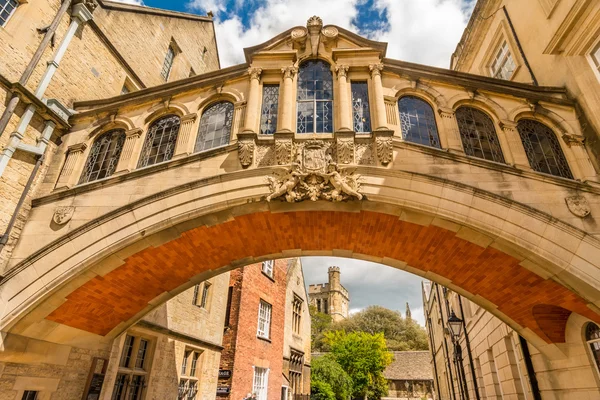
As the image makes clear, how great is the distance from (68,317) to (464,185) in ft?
27.4

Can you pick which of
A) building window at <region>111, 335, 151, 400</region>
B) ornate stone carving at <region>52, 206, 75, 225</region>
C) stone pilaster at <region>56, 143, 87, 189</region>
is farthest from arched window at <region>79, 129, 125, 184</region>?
building window at <region>111, 335, 151, 400</region>

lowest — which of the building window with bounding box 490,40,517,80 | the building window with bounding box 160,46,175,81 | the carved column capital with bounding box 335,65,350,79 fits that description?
the carved column capital with bounding box 335,65,350,79

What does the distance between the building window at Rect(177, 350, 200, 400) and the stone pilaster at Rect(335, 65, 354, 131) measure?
9383mm

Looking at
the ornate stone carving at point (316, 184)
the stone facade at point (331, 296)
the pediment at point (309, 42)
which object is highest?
the stone facade at point (331, 296)

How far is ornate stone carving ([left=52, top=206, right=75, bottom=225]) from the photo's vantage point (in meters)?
7.04

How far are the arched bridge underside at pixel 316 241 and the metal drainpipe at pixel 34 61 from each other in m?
2.81

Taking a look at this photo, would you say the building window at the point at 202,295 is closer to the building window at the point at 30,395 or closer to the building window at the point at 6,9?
the building window at the point at 30,395

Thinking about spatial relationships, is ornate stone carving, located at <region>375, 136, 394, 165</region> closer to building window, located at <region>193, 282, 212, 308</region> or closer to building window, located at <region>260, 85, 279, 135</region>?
building window, located at <region>260, 85, 279, 135</region>

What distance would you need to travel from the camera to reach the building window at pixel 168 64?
49.0ft

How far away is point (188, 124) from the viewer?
8031 mm

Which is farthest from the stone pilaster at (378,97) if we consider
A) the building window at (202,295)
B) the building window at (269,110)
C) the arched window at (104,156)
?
the building window at (202,295)

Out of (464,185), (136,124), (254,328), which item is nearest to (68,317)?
(136,124)

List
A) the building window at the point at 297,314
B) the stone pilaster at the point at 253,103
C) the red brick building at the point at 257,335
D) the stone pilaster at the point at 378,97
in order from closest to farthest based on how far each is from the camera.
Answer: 1. the stone pilaster at the point at 378,97
2. the stone pilaster at the point at 253,103
3. the red brick building at the point at 257,335
4. the building window at the point at 297,314

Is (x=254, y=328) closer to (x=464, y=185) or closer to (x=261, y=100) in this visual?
(x=261, y=100)
